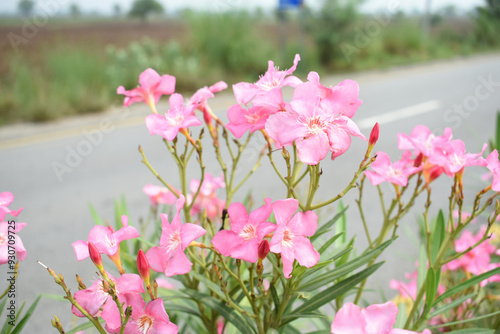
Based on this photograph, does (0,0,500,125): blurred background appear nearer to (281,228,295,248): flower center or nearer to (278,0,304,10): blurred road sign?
(278,0,304,10): blurred road sign

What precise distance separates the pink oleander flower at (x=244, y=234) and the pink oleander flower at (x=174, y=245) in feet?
0.13

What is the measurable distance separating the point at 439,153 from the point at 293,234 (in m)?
0.39

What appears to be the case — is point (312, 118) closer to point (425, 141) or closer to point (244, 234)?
point (244, 234)

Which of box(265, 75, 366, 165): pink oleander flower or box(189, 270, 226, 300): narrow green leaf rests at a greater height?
box(265, 75, 366, 165): pink oleander flower

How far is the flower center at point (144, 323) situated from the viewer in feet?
2.20

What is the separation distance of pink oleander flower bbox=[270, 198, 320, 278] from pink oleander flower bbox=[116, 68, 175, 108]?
0.42 m

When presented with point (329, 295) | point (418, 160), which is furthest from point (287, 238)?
point (418, 160)

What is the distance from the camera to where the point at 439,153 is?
88 cm

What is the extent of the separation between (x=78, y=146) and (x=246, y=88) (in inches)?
199

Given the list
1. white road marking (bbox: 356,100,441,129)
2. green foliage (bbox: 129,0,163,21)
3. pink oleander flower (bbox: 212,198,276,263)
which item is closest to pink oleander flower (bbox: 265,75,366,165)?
pink oleander flower (bbox: 212,198,276,263)

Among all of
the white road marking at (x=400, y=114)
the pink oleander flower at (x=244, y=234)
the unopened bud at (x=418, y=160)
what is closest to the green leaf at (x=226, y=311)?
the pink oleander flower at (x=244, y=234)

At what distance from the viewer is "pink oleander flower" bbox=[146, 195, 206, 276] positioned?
27.3 inches

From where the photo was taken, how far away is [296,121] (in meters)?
0.68

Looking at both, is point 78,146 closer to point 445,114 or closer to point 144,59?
point 144,59
